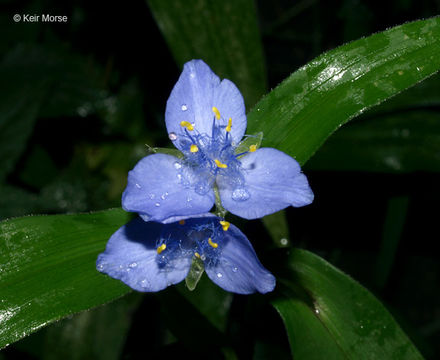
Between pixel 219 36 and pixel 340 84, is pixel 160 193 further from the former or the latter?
pixel 219 36

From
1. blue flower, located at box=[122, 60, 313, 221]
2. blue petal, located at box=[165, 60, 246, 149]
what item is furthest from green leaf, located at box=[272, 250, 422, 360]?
blue petal, located at box=[165, 60, 246, 149]

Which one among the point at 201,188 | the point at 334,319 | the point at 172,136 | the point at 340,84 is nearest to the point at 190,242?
the point at 201,188

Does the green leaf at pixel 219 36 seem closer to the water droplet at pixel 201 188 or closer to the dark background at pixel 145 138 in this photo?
the dark background at pixel 145 138

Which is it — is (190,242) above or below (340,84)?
below

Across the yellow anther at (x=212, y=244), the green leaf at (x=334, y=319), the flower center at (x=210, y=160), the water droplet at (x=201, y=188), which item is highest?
the flower center at (x=210, y=160)

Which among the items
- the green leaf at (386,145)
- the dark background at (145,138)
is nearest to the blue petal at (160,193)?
the green leaf at (386,145)
